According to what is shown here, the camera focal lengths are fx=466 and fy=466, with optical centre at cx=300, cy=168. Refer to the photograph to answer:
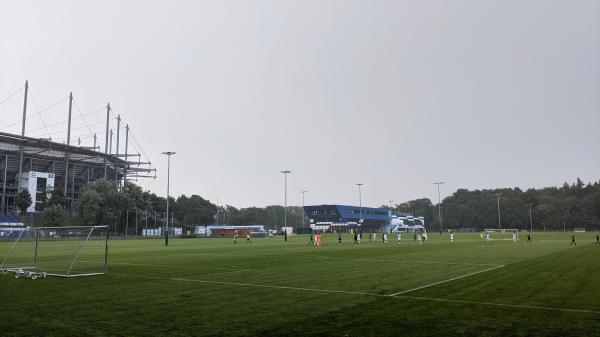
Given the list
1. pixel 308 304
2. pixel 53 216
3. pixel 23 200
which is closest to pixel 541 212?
pixel 53 216

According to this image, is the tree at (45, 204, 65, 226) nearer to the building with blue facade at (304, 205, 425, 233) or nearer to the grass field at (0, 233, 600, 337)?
the building with blue facade at (304, 205, 425, 233)

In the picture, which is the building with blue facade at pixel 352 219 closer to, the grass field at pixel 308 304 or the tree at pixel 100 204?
the tree at pixel 100 204

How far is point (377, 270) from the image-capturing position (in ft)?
74.6

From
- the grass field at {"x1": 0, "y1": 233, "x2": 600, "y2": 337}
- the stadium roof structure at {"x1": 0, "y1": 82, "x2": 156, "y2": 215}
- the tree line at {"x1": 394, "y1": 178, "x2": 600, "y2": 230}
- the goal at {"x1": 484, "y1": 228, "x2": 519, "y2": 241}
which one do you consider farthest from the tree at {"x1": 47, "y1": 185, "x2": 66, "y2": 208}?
the tree line at {"x1": 394, "y1": 178, "x2": 600, "y2": 230}

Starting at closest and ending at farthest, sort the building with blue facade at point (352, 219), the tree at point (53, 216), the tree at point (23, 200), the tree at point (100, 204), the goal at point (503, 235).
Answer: the goal at point (503, 235) → the tree at point (53, 216) → the tree at point (100, 204) → the tree at point (23, 200) → the building with blue facade at point (352, 219)

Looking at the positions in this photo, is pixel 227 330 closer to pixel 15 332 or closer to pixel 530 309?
pixel 15 332

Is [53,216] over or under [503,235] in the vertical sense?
over

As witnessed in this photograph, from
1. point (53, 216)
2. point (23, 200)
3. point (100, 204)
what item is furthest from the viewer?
point (23, 200)

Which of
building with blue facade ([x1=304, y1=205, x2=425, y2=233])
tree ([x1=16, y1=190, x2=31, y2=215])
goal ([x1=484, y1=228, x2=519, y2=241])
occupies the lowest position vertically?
goal ([x1=484, y1=228, x2=519, y2=241])

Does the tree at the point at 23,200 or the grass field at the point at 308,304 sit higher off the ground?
the tree at the point at 23,200

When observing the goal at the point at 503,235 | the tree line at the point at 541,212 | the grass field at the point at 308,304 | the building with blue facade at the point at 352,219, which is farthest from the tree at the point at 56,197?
the tree line at the point at 541,212

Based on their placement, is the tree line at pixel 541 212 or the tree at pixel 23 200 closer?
the tree at pixel 23 200

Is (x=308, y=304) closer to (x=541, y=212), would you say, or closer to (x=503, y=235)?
(x=503, y=235)

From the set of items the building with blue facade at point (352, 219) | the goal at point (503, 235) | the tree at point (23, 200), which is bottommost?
the goal at point (503, 235)
